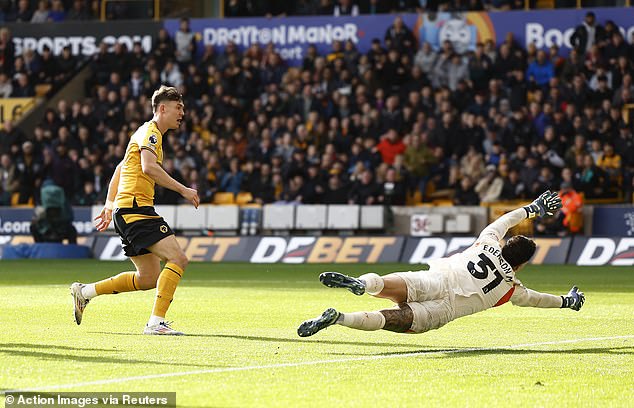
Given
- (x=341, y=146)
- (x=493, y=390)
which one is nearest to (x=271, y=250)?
(x=341, y=146)

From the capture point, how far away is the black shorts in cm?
1224

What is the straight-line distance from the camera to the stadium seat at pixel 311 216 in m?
30.5

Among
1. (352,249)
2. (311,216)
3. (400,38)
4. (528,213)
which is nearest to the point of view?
(528,213)

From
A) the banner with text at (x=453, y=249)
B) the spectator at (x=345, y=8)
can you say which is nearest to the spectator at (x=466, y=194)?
the banner with text at (x=453, y=249)

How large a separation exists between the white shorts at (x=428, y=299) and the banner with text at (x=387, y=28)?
24.1 metres

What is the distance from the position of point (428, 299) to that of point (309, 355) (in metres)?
1.17

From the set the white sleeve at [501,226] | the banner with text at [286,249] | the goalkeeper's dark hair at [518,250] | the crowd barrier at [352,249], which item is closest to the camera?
the goalkeeper's dark hair at [518,250]

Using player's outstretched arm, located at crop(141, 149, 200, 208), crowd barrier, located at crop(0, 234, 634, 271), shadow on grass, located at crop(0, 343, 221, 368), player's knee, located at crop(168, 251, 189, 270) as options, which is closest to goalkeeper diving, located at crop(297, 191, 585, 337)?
shadow on grass, located at crop(0, 343, 221, 368)

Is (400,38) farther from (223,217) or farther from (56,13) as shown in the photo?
(56,13)

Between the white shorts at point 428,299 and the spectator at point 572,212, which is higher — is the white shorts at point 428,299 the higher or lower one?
the higher one

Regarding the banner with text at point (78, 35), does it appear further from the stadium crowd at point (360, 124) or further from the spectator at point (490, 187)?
the spectator at point (490, 187)

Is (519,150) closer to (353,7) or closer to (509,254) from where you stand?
(353,7)

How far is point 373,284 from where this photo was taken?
1030 centimetres

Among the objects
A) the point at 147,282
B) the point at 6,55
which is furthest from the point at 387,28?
the point at 147,282
